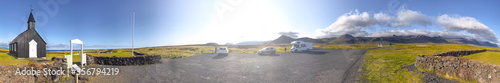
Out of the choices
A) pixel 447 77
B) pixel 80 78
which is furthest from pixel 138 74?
pixel 447 77

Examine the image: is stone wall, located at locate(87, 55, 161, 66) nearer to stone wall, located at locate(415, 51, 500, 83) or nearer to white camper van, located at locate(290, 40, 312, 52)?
stone wall, located at locate(415, 51, 500, 83)

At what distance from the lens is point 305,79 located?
8062 millimetres

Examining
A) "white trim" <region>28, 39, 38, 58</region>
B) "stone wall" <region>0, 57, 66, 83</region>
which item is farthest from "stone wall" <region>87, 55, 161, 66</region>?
Answer: "white trim" <region>28, 39, 38, 58</region>

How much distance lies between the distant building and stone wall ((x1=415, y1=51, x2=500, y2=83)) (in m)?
26.2

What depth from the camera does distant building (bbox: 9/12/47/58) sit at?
14.0 m

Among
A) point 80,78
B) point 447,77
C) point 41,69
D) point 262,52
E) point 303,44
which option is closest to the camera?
point 41,69

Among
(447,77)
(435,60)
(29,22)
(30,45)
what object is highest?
(29,22)

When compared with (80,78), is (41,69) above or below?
above

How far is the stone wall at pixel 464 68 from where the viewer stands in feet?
20.4

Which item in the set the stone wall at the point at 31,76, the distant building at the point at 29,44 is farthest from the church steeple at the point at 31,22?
the stone wall at the point at 31,76

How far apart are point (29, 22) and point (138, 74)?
553 inches

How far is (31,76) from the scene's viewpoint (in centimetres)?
598

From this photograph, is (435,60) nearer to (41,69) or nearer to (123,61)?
(41,69)

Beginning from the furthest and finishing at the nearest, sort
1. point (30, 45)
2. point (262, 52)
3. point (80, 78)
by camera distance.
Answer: point (262, 52), point (30, 45), point (80, 78)
